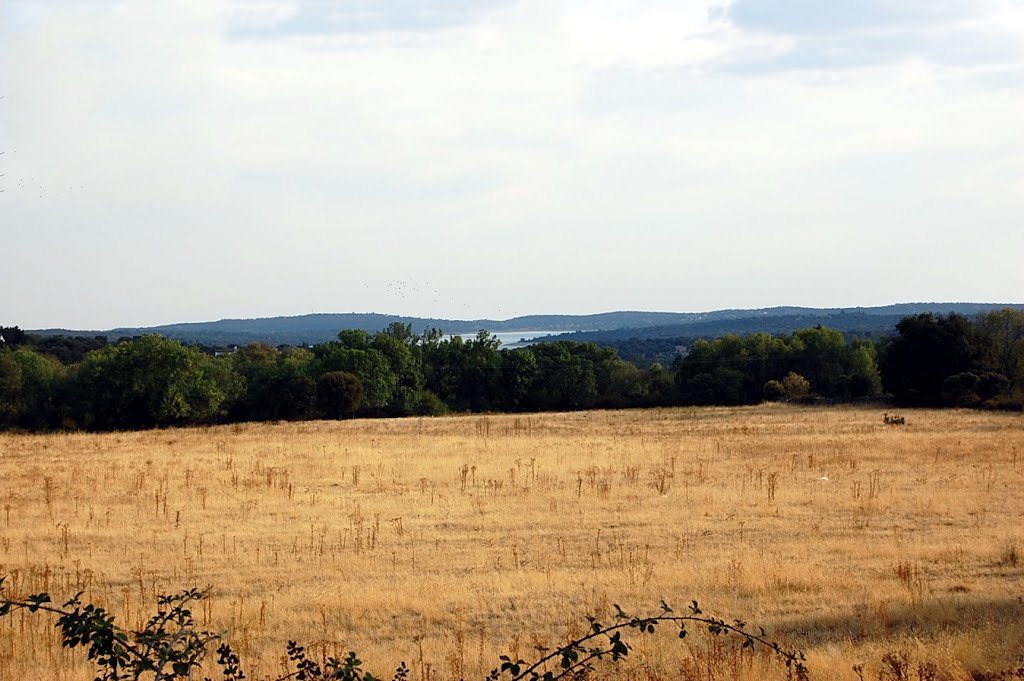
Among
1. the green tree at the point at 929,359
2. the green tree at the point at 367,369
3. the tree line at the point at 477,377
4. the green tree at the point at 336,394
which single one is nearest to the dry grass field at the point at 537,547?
the green tree at the point at 929,359

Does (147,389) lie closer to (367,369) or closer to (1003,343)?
(367,369)

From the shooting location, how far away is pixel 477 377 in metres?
84.9

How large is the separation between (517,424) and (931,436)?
18.7 m

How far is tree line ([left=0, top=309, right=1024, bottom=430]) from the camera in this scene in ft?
186

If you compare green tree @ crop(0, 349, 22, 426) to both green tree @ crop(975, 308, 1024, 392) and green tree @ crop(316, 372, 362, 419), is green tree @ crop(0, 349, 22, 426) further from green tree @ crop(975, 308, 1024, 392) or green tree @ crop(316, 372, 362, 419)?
green tree @ crop(975, 308, 1024, 392)

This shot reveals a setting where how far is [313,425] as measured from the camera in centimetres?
4812

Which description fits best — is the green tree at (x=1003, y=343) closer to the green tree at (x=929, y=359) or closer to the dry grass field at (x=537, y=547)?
the green tree at (x=929, y=359)

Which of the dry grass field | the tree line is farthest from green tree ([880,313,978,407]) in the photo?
the dry grass field

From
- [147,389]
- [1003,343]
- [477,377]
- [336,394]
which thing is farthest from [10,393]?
[1003,343]

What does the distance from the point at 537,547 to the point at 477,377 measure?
68933 mm

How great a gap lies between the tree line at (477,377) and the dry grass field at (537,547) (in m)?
23.7

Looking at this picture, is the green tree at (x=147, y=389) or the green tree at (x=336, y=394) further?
the green tree at (x=336, y=394)

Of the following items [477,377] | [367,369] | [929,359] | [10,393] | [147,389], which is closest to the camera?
[929,359]

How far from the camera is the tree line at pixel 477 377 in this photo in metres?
56.6
